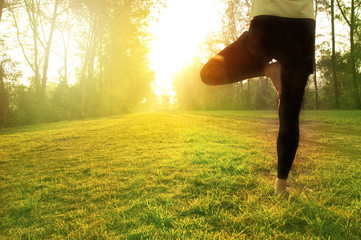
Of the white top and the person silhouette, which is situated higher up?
the white top

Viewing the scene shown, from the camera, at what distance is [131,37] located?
26.0 metres

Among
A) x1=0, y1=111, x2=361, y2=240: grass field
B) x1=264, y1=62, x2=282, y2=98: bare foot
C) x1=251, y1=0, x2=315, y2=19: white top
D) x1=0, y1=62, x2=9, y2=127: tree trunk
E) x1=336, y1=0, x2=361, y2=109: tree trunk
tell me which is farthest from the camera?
x1=336, y1=0, x2=361, y2=109: tree trunk

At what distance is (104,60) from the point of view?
30953 mm

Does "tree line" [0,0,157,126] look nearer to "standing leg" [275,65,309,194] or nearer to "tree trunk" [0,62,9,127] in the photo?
"tree trunk" [0,62,9,127]

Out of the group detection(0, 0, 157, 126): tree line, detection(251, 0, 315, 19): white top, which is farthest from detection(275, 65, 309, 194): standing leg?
detection(0, 0, 157, 126): tree line

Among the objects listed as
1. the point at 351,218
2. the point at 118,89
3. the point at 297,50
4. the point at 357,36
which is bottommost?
the point at 351,218

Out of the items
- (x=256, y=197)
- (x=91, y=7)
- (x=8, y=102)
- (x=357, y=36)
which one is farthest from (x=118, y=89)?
(x=256, y=197)

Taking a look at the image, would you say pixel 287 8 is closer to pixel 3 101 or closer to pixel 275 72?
pixel 275 72

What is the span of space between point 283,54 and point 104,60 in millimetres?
31629

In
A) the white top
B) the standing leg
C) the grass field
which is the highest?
the white top

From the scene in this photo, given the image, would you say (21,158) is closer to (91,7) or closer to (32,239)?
(32,239)

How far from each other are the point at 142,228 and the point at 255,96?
3092 cm

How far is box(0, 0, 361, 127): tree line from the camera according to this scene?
15.3 meters

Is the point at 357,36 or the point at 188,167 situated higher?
the point at 357,36
